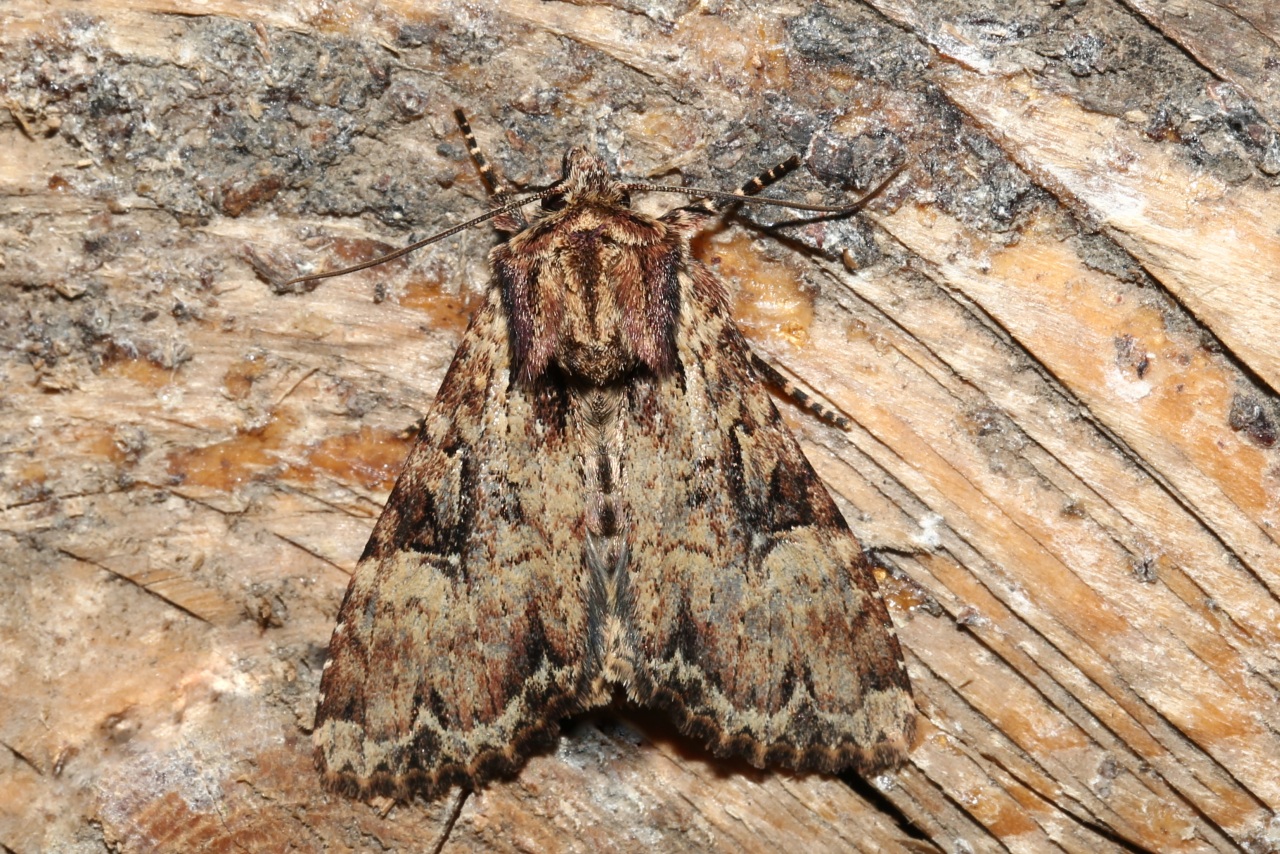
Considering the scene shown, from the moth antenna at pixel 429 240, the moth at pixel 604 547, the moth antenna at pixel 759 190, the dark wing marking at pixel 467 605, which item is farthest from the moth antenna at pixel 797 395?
the moth antenna at pixel 429 240

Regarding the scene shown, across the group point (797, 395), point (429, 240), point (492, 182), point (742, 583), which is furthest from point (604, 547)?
point (492, 182)

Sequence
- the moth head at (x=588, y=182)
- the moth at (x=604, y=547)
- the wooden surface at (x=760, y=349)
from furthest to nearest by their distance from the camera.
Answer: the moth head at (x=588, y=182) < the moth at (x=604, y=547) < the wooden surface at (x=760, y=349)

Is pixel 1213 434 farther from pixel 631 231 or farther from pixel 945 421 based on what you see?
pixel 631 231

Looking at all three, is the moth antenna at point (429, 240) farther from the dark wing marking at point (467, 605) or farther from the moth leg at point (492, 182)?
the dark wing marking at point (467, 605)

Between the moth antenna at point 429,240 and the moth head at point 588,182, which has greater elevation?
the moth head at point 588,182

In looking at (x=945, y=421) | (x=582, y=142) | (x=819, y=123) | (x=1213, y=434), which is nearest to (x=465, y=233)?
(x=582, y=142)

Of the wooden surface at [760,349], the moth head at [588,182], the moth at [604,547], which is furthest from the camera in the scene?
the moth head at [588,182]

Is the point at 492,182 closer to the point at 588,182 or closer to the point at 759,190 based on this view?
the point at 588,182

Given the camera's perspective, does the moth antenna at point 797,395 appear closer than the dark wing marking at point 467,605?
No
